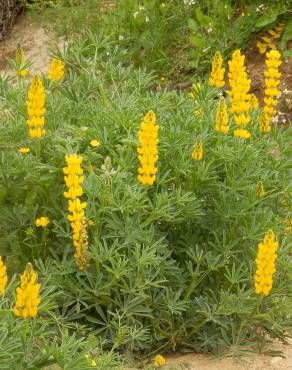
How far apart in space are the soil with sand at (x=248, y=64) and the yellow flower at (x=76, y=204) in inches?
26.8

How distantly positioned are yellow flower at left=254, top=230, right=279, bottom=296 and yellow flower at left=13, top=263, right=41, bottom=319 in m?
0.98

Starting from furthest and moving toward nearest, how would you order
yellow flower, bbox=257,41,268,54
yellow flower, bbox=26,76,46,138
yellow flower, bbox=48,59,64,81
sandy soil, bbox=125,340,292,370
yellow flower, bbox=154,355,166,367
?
yellow flower, bbox=257,41,268,54
yellow flower, bbox=48,59,64,81
sandy soil, bbox=125,340,292,370
yellow flower, bbox=154,355,166,367
yellow flower, bbox=26,76,46,138

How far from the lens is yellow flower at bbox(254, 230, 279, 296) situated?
3299 mm

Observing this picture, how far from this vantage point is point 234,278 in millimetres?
3752

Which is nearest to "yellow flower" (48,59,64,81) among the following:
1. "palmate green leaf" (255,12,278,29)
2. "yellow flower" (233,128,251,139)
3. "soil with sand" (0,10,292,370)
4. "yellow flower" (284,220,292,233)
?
"yellow flower" (233,128,251,139)

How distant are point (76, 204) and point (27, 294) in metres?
0.73

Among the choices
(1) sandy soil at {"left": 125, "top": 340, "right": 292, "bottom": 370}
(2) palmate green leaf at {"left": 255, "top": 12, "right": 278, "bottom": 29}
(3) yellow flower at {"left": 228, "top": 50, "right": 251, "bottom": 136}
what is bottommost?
(1) sandy soil at {"left": 125, "top": 340, "right": 292, "bottom": 370}

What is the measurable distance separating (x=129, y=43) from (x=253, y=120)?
315 centimetres

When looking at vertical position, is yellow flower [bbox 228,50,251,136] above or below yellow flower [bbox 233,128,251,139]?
above

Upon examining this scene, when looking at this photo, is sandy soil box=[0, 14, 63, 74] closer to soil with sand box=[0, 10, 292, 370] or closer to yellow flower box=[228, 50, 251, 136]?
soil with sand box=[0, 10, 292, 370]

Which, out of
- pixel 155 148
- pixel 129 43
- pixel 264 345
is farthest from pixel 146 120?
pixel 129 43

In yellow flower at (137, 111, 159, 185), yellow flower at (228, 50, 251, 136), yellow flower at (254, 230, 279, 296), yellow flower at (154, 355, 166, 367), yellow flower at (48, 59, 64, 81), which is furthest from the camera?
yellow flower at (48, 59, 64, 81)

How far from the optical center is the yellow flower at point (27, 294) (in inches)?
106

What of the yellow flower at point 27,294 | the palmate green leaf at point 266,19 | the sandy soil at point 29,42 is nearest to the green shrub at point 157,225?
the yellow flower at point 27,294
